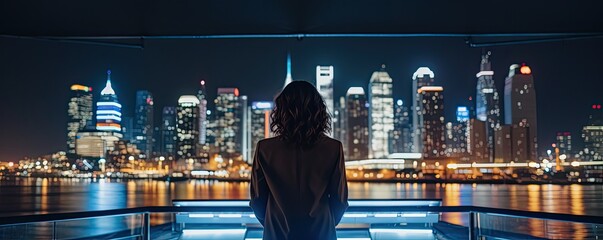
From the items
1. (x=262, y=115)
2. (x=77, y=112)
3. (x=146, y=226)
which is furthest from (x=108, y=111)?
(x=146, y=226)

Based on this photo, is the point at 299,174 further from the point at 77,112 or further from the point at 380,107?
the point at 380,107

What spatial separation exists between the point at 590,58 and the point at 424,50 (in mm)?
1251

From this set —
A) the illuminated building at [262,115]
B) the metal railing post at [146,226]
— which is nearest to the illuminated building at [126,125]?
the illuminated building at [262,115]

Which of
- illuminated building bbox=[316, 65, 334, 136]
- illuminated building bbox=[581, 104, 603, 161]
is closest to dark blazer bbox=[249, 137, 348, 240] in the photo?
illuminated building bbox=[316, 65, 334, 136]

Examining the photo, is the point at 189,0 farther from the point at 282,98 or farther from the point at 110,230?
the point at 282,98

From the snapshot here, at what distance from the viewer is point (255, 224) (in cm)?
356

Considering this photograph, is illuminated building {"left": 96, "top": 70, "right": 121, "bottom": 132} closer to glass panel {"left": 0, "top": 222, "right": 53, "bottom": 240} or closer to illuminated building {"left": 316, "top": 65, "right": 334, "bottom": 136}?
illuminated building {"left": 316, "top": 65, "right": 334, "bottom": 136}

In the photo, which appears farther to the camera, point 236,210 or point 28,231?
point 236,210

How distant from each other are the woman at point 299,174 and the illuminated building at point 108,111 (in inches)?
159

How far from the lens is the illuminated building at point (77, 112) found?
6488mm

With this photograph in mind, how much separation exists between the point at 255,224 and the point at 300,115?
7.15 feet

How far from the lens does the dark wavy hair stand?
4.86 feet

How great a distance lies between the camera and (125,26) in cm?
395

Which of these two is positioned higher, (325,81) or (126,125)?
(325,81)
